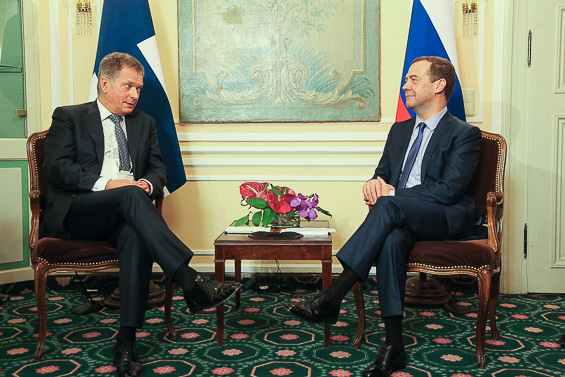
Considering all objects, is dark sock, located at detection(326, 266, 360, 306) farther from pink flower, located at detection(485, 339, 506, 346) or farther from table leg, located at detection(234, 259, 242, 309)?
table leg, located at detection(234, 259, 242, 309)

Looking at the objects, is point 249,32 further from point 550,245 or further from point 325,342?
point 550,245

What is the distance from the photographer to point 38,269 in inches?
103

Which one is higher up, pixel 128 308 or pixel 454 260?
pixel 454 260

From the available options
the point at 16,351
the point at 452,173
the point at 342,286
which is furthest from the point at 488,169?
the point at 16,351

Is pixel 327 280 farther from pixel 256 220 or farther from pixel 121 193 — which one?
pixel 121 193

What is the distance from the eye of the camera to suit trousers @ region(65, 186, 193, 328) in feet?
8.18

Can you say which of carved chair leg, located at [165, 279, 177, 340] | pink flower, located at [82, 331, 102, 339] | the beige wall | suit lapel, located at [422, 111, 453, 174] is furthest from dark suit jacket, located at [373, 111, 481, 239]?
pink flower, located at [82, 331, 102, 339]

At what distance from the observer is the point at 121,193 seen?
264 cm

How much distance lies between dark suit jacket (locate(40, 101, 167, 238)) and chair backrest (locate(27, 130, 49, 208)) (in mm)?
86

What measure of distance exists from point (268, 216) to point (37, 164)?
1.23m

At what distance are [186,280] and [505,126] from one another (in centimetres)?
236

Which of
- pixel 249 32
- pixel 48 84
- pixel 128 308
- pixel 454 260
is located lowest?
pixel 128 308

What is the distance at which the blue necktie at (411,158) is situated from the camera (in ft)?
9.91

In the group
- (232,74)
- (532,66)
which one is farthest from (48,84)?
(532,66)
